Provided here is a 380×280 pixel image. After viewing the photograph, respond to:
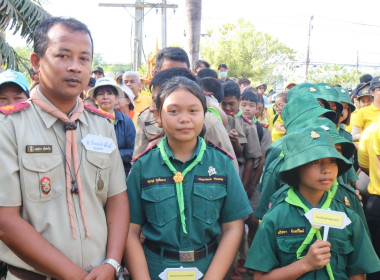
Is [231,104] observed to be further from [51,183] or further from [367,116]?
[51,183]

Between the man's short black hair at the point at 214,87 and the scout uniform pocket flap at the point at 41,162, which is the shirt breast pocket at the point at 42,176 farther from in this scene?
the man's short black hair at the point at 214,87

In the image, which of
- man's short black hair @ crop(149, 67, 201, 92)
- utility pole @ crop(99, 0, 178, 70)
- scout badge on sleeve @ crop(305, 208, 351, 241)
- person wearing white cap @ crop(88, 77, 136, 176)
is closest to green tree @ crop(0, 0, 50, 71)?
person wearing white cap @ crop(88, 77, 136, 176)

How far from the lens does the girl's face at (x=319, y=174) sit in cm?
234

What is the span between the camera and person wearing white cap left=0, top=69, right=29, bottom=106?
9.26 feet

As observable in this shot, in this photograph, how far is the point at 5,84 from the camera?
2838 millimetres

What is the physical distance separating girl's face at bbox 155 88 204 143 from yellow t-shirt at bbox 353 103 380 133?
12.2 ft

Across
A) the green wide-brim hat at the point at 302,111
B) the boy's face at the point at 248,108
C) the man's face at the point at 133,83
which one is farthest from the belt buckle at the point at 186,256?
the man's face at the point at 133,83

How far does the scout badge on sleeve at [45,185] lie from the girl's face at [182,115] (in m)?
0.76

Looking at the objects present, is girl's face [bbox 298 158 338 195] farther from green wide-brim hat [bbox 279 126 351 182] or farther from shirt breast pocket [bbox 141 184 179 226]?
shirt breast pocket [bbox 141 184 179 226]

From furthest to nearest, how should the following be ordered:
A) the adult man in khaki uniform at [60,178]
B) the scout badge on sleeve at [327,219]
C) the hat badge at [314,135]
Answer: the hat badge at [314,135]
the scout badge on sleeve at [327,219]
the adult man in khaki uniform at [60,178]

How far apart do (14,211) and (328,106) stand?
2665 mm

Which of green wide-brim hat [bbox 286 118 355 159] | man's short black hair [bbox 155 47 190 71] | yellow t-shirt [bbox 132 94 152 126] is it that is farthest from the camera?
yellow t-shirt [bbox 132 94 152 126]

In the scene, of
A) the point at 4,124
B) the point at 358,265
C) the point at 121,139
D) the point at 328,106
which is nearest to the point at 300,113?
the point at 328,106

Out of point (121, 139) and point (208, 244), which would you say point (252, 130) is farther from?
point (208, 244)
